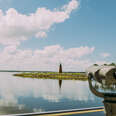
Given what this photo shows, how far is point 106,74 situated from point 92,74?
0.40 m

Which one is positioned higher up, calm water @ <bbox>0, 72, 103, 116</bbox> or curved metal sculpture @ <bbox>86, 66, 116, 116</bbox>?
curved metal sculpture @ <bbox>86, 66, 116, 116</bbox>

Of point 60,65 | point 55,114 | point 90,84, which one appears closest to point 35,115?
point 55,114

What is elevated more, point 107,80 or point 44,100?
point 107,80

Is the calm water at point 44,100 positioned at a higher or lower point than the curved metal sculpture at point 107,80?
lower

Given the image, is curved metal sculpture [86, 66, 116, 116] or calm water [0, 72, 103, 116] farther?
calm water [0, 72, 103, 116]

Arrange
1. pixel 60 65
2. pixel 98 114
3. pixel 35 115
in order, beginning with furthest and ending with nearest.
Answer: pixel 60 65 < pixel 98 114 < pixel 35 115

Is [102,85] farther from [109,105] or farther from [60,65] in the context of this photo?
[60,65]

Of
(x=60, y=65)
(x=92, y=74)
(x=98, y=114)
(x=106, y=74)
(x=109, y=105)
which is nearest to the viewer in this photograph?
(x=106, y=74)

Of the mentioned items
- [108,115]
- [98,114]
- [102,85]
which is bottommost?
[98,114]

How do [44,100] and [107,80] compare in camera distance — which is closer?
[107,80]

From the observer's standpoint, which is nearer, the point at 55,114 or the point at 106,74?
the point at 106,74

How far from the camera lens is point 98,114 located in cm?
488

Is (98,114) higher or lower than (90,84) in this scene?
lower

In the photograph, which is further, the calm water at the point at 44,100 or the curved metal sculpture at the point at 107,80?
the calm water at the point at 44,100
